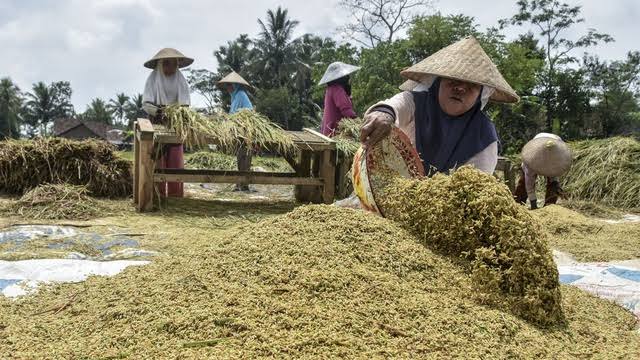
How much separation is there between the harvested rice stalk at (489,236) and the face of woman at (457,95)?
30.9 inches

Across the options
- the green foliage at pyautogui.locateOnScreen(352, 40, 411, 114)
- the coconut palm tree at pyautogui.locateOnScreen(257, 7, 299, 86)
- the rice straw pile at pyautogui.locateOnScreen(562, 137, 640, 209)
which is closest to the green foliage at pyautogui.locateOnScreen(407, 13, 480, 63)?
the green foliage at pyautogui.locateOnScreen(352, 40, 411, 114)

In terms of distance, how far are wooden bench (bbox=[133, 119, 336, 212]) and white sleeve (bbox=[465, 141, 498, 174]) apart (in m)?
2.48

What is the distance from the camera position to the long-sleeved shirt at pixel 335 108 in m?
6.21

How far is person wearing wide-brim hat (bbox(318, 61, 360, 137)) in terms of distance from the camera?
606 cm

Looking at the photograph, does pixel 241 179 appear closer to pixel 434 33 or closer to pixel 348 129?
pixel 348 129

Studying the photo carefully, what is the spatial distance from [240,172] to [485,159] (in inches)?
112

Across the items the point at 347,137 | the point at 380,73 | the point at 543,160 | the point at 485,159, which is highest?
the point at 380,73

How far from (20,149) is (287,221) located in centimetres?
444

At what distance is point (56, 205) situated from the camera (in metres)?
4.47

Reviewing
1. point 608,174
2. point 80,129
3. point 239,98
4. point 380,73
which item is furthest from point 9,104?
point 608,174

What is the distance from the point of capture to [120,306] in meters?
1.73

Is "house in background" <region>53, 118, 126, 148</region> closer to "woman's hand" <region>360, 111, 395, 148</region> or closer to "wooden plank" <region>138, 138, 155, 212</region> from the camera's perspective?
"wooden plank" <region>138, 138, 155, 212</region>

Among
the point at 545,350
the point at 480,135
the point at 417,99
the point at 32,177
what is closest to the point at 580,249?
the point at 480,135

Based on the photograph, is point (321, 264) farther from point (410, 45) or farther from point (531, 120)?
point (531, 120)
